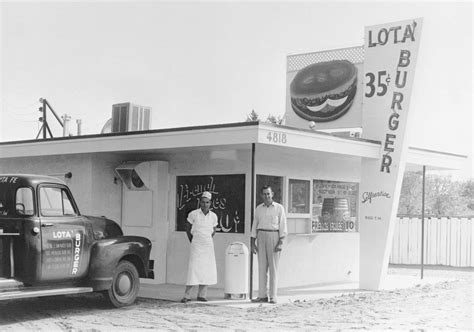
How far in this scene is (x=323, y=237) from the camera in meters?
15.3

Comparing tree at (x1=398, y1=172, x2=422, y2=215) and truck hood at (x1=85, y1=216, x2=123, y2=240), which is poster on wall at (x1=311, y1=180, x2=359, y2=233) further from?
tree at (x1=398, y1=172, x2=422, y2=215)

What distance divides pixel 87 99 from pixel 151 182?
1509cm

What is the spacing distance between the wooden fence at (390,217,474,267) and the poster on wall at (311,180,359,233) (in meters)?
7.54

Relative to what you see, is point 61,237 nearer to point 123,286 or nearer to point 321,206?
point 123,286

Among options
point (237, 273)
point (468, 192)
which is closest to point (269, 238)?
point (237, 273)

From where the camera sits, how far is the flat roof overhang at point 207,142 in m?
11.5

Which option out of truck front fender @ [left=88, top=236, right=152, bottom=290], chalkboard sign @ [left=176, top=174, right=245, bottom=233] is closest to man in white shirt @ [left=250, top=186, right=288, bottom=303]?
chalkboard sign @ [left=176, top=174, right=245, bottom=233]

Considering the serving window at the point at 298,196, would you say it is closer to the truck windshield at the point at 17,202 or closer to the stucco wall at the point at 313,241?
the stucco wall at the point at 313,241

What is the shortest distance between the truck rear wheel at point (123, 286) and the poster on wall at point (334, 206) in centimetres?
494

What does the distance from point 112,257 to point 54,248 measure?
124 cm

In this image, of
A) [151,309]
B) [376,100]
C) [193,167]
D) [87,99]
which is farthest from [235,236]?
[87,99]

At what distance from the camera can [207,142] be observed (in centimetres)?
1190

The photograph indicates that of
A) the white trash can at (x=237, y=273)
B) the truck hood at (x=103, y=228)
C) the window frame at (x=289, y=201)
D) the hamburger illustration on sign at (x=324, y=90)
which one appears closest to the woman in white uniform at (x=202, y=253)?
the white trash can at (x=237, y=273)

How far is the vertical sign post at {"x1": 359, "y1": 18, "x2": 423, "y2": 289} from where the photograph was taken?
45.8 ft
